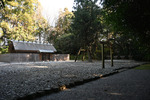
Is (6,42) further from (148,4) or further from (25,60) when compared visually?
(148,4)

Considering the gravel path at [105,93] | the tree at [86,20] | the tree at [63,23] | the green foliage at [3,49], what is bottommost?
the gravel path at [105,93]

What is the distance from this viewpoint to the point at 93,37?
2395 centimetres

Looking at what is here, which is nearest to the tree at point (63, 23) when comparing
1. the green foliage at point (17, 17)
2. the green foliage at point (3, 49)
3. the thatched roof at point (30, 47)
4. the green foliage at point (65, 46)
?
the green foliage at point (65, 46)

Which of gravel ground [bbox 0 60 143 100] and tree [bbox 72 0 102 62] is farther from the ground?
tree [bbox 72 0 102 62]

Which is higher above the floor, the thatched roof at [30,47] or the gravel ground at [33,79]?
the thatched roof at [30,47]

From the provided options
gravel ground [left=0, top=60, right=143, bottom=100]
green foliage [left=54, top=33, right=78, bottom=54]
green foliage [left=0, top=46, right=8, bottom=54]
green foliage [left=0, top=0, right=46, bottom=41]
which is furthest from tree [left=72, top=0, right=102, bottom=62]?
green foliage [left=0, top=46, right=8, bottom=54]

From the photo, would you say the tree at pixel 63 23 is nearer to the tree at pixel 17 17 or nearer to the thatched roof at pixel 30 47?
the thatched roof at pixel 30 47

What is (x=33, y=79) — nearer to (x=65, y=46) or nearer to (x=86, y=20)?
(x=86, y=20)

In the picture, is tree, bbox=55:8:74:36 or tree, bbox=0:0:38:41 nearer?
tree, bbox=0:0:38:41

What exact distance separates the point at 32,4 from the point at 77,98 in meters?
28.9

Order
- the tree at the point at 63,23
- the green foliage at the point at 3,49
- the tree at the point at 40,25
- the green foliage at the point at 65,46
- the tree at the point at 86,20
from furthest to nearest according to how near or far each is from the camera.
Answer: the tree at the point at 63,23, the tree at the point at 40,25, the green foliage at the point at 65,46, the green foliage at the point at 3,49, the tree at the point at 86,20

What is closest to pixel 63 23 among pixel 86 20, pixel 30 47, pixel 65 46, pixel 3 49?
pixel 65 46

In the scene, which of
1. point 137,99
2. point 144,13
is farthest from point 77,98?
point 144,13

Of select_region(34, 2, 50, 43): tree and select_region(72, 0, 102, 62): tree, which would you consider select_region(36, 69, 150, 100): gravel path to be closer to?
select_region(72, 0, 102, 62): tree
